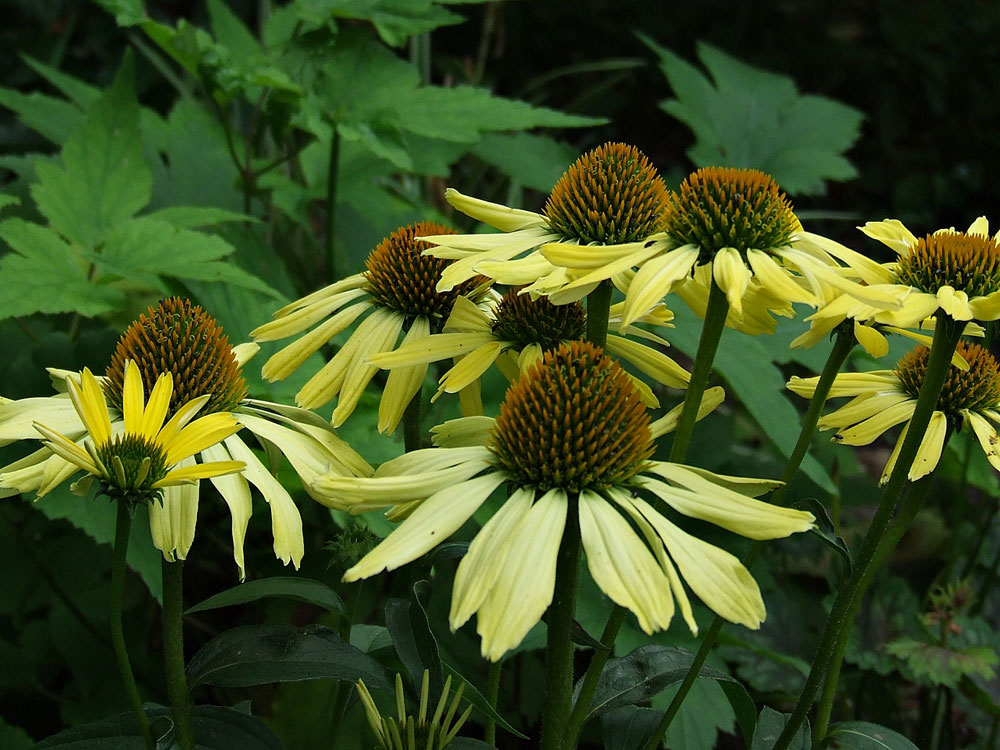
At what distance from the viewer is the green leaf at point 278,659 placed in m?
0.75

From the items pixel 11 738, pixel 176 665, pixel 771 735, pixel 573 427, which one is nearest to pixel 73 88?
pixel 11 738

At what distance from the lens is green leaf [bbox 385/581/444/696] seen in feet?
2.42

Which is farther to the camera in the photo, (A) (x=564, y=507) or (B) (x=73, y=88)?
(B) (x=73, y=88)

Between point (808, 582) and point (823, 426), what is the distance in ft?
3.09

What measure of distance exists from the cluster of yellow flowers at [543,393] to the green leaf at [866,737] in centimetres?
23

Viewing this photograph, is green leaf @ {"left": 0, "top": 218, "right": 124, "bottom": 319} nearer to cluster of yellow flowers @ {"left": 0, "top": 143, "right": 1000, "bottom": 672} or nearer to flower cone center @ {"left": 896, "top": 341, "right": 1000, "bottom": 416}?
cluster of yellow flowers @ {"left": 0, "top": 143, "right": 1000, "bottom": 672}

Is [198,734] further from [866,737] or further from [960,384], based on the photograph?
[960,384]

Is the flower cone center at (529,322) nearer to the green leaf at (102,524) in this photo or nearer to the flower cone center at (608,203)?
the flower cone center at (608,203)

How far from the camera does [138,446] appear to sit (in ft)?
2.15

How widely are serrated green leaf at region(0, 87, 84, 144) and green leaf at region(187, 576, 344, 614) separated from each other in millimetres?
1248

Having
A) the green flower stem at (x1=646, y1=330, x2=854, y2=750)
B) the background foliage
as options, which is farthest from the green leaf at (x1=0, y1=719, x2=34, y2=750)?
the green flower stem at (x1=646, y1=330, x2=854, y2=750)

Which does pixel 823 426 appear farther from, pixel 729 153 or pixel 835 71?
pixel 835 71

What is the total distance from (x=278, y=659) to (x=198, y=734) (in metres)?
0.10

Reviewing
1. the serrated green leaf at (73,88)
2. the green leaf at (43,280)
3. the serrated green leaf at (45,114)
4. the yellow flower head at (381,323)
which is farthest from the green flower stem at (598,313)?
the serrated green leaf at (73,88)
